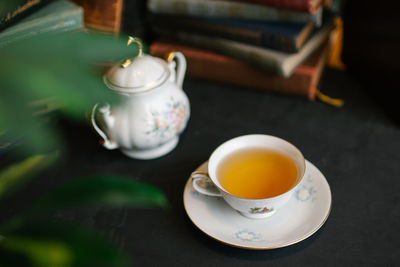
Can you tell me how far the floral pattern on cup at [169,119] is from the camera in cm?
77

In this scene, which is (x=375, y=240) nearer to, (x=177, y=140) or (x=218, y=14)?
(x=177, y=140)

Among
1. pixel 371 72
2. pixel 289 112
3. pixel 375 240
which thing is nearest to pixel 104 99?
pixel 375 240

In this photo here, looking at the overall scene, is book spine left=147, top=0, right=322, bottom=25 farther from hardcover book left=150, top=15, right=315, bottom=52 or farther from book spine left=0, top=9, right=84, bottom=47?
book spine left=0, top=9, right=84, bottom=47

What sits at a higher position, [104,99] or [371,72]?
[104,99]

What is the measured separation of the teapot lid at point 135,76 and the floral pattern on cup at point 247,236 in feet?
1.00

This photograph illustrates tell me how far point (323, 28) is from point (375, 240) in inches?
23.5

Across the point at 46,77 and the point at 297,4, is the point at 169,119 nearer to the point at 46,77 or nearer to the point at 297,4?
the point at 297,4

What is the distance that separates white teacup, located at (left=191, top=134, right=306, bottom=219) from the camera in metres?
0.62

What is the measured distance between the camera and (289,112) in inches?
37.3

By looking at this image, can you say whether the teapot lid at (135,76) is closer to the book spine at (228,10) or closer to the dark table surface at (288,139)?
the dark table surface at (288,139)

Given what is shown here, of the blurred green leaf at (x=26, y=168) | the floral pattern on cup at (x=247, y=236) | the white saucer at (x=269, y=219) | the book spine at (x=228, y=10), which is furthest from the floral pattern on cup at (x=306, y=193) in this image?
the blurred green leaf at (x=26, y=168)

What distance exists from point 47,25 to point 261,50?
0.48 metres

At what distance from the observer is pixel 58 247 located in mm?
240

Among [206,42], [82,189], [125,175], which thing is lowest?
[125,175]
